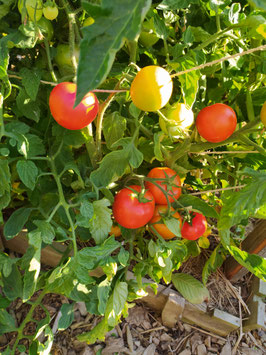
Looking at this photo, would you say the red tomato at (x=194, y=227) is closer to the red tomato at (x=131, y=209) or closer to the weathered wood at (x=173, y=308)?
the red tomato at (x=131, y=209)

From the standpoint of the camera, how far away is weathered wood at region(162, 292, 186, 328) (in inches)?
46.2

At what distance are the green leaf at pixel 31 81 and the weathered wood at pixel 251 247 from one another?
84cm

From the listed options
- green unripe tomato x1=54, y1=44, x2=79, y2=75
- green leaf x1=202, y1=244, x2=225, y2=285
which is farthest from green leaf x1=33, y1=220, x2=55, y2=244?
green leaf x1=202, y1=244, x2=225, y2=285

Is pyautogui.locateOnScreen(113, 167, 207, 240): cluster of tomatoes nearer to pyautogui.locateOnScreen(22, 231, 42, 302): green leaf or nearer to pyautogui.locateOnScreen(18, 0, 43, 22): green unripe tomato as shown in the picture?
pyautogui.locateOnScreen(22, 231, 42, 302): green leaf

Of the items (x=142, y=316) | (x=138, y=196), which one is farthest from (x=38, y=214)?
(x=142, y=316)

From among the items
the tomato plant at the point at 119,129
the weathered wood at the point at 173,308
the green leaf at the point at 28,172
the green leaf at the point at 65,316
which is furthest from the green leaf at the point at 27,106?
the weathered wood at the point at 173,308

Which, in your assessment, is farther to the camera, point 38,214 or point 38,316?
point 38,316

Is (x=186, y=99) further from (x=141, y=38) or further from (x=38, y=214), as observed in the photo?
(x=38, y=214)

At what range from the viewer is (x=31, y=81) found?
71cm

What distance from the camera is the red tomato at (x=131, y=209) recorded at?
78 centimetres

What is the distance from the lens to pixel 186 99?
2.18 ft

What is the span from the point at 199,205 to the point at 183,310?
50 centimetres

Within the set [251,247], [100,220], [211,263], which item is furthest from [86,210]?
[251,247]

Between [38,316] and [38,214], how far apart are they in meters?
0.42
